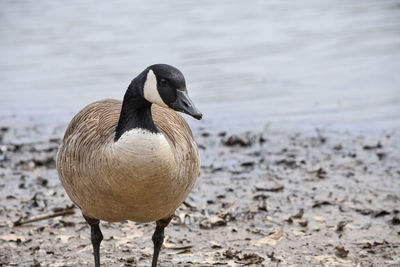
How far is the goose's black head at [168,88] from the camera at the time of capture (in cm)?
407

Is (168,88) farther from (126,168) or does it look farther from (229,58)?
(229,58)

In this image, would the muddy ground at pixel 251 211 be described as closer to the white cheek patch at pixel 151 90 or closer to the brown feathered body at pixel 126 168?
the brown feathered body at pixel 126 168

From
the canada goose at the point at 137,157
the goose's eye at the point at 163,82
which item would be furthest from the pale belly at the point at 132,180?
the goose's eye at the point at 163,82

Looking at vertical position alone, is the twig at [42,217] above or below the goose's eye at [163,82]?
below

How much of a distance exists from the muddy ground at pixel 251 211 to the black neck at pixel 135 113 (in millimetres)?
1598

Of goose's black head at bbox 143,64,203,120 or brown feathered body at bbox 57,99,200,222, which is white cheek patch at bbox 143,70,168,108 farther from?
brown feathered body at bbox 57,99,200,222

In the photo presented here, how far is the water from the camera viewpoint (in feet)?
33.7

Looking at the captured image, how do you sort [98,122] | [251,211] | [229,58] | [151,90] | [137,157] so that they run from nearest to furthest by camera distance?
[137,157] → [151,90] → [98,122] → [251,211] → [229,58]

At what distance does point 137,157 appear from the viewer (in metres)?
4.00

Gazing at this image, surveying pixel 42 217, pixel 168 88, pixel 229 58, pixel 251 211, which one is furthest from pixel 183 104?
pixel 229 58

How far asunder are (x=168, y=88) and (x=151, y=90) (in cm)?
12

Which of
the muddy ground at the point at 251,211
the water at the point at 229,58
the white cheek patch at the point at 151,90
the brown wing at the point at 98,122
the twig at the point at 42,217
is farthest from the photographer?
the water at the point at 229,58

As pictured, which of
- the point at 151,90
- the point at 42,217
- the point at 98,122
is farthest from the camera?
the point at 42,217

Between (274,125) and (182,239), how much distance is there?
3.78 metres
